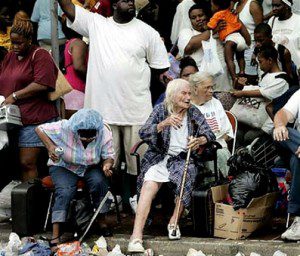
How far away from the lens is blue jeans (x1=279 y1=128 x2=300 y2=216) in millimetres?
9797

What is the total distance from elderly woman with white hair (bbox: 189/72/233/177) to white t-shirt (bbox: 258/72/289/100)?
2.14 feet

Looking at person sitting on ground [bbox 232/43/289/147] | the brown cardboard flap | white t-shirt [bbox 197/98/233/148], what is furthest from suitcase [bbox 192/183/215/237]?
person sitting on ground [bbox 232/43/289/147]

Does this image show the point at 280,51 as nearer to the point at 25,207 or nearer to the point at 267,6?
the point at 267,6

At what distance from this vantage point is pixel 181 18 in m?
13.3

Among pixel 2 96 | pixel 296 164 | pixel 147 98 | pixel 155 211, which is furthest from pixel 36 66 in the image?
pixel 296 164

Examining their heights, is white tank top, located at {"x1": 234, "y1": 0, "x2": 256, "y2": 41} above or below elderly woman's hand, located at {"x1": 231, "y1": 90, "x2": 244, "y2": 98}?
above

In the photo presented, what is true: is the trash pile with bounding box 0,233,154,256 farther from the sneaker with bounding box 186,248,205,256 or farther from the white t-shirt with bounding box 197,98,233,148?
the white t-shirt with bounding box 197,98,233,148

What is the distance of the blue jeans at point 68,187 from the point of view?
10.2 meters

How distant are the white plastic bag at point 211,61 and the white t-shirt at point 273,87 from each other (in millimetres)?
635

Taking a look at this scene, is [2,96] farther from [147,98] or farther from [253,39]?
[253,39]

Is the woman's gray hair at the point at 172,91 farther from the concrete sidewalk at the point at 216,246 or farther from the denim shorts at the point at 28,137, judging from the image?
the denim shorts at the point at 28,137

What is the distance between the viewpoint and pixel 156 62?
1141 centimetres

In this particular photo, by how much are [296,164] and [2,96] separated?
303 centimetres

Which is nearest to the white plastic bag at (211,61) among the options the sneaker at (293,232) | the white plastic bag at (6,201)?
the white plastic bag at (6,201)
